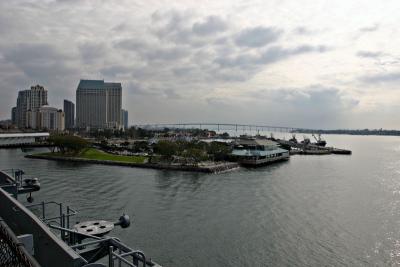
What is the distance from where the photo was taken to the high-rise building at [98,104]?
89.9 m

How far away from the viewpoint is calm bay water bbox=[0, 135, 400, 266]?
7.41 meters

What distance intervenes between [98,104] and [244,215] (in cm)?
8539

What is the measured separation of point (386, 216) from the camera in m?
10.9

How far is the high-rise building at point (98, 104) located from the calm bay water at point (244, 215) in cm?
7438

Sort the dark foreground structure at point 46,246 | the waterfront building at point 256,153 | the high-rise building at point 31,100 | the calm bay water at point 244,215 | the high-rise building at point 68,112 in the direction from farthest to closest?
1. the high-rise building at point 68,112
2. the high-rise building at point 31,100
3. the waterfront building at point 256,153
4. the calm bay water at point 244,215
5. the dark foreground structure at point 46,246

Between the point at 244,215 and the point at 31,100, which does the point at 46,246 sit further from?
the point at 31,100

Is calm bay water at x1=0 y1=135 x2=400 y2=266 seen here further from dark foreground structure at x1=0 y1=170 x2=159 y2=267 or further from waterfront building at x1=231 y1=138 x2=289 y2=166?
waterfront building at x1=231 y1=138 x2=289 y2=166

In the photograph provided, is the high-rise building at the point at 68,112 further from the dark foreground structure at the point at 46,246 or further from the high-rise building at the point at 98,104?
the dark foreground structure at the point at 46,246

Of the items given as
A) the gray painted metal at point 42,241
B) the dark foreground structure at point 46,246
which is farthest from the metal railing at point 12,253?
the gray painted metal at point 42,241

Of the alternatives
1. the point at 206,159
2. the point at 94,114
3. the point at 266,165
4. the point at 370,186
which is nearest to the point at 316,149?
the point at 266,165

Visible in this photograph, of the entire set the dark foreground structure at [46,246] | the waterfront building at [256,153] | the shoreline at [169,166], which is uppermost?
the dark foreground structure at [46,246]

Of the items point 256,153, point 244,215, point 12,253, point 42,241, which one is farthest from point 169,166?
point 12,253

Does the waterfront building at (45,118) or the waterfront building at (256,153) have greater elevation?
the waterfront building at (45,118)

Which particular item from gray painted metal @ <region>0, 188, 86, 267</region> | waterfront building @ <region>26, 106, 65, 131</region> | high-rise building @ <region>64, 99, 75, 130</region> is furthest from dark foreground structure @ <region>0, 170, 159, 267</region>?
high-rise building @ <region>64, 99, 75, 130</region>
